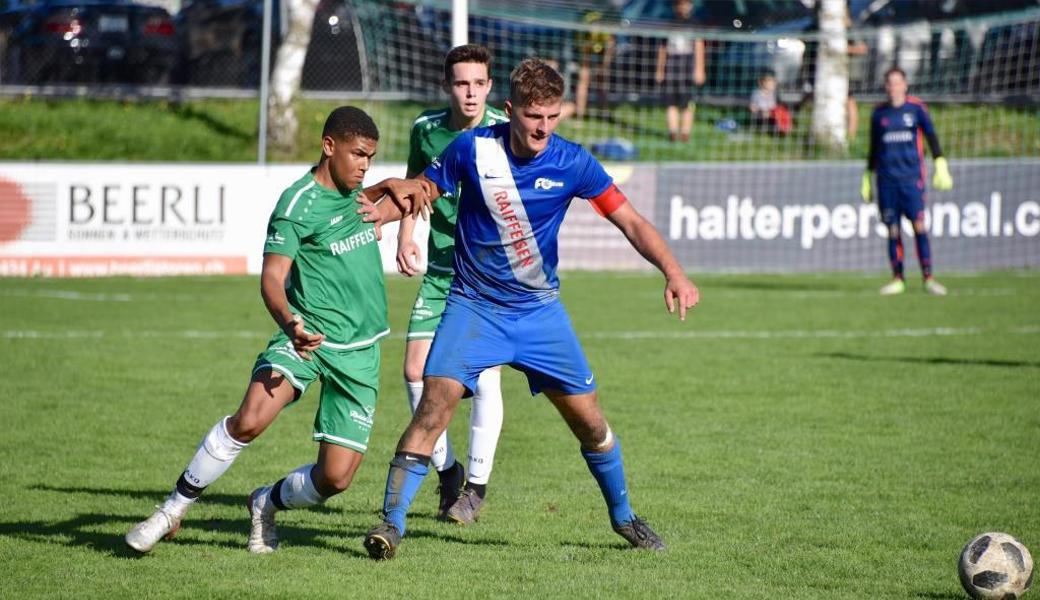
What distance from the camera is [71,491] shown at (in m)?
7.27

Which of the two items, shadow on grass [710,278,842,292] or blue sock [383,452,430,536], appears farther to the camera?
shadow on grass [710,278,842,292]

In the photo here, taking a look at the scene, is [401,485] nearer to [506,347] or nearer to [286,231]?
[506,347]

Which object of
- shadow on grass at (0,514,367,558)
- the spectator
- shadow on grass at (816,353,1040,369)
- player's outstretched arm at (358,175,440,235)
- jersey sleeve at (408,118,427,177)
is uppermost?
the spectator

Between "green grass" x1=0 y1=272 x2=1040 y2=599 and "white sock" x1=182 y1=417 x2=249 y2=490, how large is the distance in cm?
36

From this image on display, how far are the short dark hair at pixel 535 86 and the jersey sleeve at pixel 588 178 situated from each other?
338 mm

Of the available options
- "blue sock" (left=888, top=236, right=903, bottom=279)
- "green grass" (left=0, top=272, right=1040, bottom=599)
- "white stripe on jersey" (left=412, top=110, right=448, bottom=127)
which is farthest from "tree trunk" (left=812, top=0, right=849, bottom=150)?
"white stripe on jersey" (left=412, top=110, right=448, bottom=127)

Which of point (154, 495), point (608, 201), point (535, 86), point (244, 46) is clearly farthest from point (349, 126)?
point (244, 46)

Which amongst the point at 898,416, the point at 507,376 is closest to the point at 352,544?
the point at 898,416

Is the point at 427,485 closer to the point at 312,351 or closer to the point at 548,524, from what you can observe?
the point at 548,524

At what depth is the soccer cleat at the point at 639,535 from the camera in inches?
244

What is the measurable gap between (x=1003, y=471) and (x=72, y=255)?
44.5 ft

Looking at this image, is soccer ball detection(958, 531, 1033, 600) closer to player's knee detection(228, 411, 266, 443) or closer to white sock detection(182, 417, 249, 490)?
player's knee detection(228, 411, 266, 443)

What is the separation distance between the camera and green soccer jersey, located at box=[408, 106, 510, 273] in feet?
23.7

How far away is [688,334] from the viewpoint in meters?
13.8
